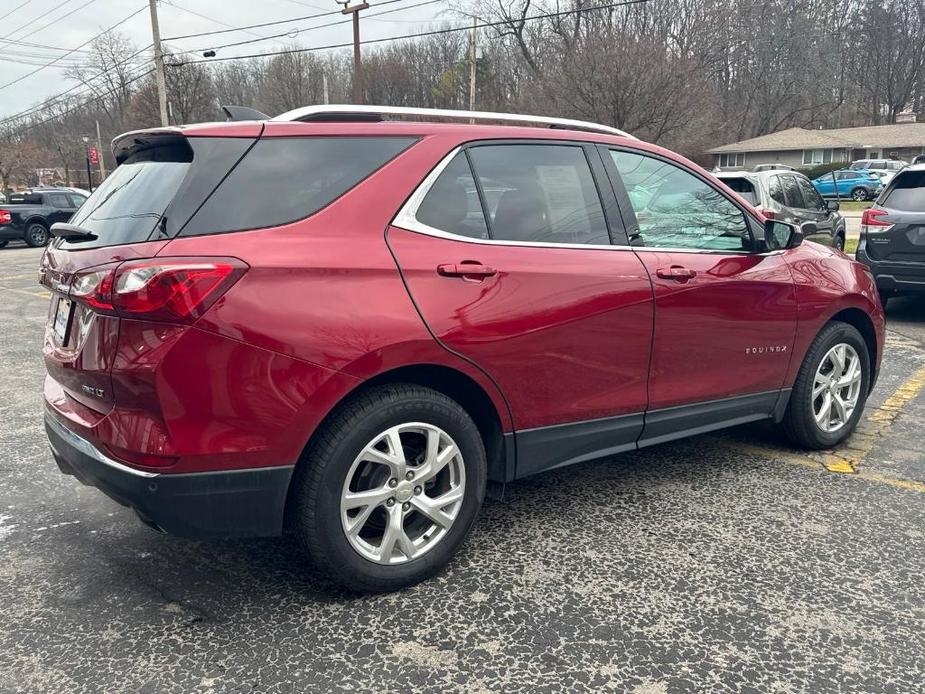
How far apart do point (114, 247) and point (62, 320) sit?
47 centimetres

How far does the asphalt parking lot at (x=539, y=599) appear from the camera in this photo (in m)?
2.24

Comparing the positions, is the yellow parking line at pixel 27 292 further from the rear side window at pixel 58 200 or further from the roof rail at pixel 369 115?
the rear side window at pixel 58 200

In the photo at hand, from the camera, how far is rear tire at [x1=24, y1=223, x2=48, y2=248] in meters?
21.2

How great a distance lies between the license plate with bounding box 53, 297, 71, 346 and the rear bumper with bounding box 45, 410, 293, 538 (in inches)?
16.1

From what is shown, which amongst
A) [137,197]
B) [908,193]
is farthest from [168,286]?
[908,193]

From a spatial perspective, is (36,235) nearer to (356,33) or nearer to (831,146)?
(356,33)

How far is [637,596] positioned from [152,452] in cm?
178

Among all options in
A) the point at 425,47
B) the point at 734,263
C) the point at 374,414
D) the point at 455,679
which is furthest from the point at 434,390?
the point at 425,47

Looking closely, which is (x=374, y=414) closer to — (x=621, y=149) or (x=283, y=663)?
(x=283, y=663)

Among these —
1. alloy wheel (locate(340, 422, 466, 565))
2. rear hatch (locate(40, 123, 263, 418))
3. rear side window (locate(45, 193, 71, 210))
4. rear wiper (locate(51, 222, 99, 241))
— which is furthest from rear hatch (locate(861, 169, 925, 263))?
rear side window (locate(45, 193, 71, 210))

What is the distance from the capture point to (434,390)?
267 cm

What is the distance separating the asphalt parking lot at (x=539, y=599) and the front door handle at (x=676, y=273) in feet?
3.59

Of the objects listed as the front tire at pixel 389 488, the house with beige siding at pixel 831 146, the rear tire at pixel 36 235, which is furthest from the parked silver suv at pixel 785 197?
the house with beige siding at pixel 831 146

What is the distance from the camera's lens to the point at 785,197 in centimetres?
985
